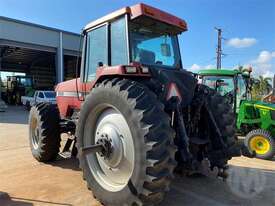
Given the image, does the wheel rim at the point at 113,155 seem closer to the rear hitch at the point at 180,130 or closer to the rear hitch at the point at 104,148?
the rear hitch at the point at 104,148

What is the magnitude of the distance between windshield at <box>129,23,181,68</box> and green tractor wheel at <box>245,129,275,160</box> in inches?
153

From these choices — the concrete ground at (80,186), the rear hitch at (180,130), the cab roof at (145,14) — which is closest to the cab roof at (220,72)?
the concrete ground at (80,186)

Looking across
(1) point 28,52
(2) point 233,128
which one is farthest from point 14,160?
(1) point 28,52

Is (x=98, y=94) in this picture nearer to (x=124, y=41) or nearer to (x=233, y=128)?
(x=124, y=41)

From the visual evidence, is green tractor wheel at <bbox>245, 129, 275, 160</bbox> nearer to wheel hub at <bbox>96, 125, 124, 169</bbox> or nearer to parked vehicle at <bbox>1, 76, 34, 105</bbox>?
wheel hub at <bbox>96, 125, 124, 169</bbox>

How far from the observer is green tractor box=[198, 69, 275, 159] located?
7785 mm

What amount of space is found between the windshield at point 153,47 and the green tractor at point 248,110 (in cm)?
313

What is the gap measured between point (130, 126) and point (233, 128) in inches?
77.1

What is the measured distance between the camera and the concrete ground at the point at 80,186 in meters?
4.20

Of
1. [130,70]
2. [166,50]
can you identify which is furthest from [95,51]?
[130,70]

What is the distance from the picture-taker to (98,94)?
4023 millimetres

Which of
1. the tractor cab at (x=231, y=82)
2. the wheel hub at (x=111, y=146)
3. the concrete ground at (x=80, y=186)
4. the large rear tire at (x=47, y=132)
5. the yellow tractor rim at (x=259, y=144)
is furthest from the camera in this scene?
the tractor cab at (x=231, y=82)

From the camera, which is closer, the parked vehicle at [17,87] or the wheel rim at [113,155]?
the wheel rim at [113,155]

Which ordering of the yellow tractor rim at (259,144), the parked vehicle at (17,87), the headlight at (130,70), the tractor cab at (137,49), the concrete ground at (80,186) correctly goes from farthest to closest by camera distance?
the parked vehicle at (17,87)
the yellow tractor rim at (259,144)
the concrete ground at (80,186)
the tractor cab at (137,49)
the headlight at (130,70)
